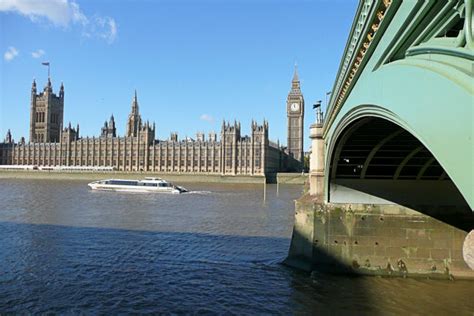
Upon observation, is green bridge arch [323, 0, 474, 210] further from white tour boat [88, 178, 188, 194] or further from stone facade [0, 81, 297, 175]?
stone facade [0, 81, 297, 175]

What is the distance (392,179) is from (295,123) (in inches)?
4472

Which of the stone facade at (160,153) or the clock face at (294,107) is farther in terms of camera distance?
the clock face at (294,107)

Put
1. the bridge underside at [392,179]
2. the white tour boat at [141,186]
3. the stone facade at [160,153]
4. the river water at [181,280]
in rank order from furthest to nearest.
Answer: the stone facade at [160,153] → the white tour boat at [141,186] → the bridge underside at [392,179] → the river water at [181,280]

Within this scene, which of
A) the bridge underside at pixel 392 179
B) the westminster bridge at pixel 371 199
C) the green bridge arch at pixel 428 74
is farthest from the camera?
the bridge underside at pixel 392 179

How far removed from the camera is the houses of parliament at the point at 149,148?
345ft

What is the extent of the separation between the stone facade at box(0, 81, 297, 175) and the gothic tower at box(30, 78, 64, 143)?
6.38 metres

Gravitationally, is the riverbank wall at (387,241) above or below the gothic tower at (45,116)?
below

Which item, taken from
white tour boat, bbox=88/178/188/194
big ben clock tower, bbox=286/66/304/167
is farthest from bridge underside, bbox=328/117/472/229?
big ben clock tower, bbox=286/66/304/167

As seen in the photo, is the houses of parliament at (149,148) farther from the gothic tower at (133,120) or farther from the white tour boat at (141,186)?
the white tour boat at (141,186)

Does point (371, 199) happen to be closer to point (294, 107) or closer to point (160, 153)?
point (160, 153)

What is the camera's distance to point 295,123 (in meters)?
127

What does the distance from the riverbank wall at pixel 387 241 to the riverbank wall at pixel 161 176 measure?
75643mm

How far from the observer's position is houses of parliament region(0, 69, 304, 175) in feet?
345

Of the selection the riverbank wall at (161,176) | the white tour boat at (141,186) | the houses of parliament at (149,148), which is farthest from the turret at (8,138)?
the white tour boat at (141,186)
